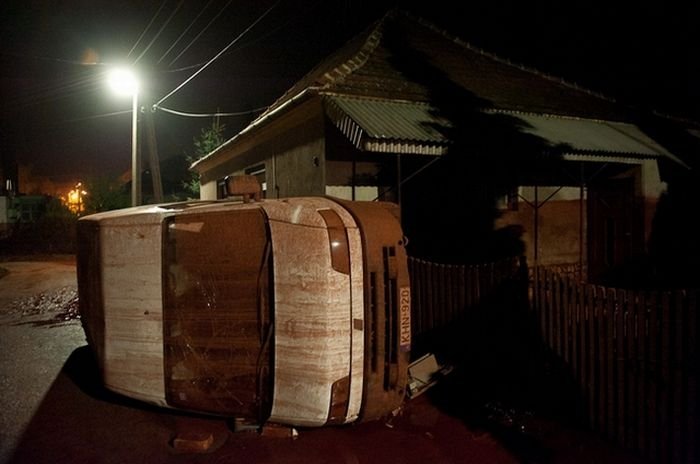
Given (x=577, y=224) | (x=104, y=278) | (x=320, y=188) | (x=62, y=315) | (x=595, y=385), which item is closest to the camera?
(x=595, y=385)

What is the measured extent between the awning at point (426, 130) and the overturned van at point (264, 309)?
2.78 m

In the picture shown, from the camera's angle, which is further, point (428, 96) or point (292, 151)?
point (292, 151)

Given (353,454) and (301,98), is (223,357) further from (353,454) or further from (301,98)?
(301,98)

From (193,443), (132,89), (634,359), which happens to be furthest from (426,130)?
(132,89)

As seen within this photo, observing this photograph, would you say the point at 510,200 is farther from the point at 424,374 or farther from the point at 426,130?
the point at 424,374

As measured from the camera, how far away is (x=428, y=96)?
905 centimetres

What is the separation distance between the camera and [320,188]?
866 centimetres

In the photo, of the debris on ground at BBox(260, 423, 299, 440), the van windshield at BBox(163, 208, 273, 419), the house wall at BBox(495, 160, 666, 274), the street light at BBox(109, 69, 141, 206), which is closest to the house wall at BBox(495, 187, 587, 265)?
the house wall at BBox(495, 160, 666, 274)

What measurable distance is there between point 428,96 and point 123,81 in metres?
11.1

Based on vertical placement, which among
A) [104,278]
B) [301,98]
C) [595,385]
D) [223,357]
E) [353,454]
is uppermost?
[301,98]

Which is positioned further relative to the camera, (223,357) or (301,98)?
(301,98)

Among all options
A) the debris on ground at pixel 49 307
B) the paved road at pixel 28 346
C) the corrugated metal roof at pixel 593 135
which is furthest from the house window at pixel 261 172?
the corrugated metal roof at pixel 593 135

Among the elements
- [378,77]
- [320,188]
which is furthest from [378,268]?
[378,77]

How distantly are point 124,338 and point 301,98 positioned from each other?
5.14 metres
